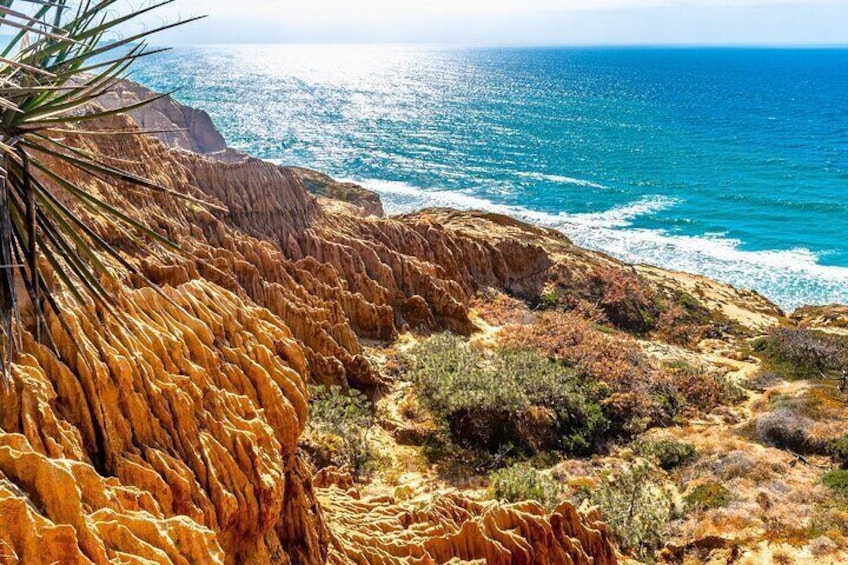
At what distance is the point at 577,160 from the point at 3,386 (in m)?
88.6

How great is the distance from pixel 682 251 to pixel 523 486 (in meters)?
47.4

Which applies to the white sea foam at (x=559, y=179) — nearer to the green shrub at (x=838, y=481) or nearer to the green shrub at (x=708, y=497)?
the green shrub at (x=838, y=481)

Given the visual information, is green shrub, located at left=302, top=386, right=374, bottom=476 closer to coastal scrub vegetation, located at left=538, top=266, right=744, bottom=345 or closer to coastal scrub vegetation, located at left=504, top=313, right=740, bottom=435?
coastal scrub vegetation, located at left=504, top=313, right=740, bottom=435

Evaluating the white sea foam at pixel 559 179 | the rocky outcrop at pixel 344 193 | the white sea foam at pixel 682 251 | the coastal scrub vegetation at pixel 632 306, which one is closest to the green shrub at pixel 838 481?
the coastal scrub vegetation at pixel 632 306

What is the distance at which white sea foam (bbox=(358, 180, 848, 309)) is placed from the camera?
2035 inches

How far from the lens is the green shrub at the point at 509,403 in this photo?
20969 mm

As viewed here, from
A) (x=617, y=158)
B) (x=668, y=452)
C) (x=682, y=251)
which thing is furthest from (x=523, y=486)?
(x=617, y=158)

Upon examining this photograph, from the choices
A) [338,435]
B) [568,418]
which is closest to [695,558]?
[568,418]

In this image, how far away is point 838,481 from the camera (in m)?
17.9

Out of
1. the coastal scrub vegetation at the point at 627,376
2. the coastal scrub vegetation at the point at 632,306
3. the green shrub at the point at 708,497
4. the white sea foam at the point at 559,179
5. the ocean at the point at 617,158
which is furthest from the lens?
the white sea foam at the point at 559,179

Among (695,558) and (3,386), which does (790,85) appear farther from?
(3,386)

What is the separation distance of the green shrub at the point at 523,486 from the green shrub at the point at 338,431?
3.73 meters

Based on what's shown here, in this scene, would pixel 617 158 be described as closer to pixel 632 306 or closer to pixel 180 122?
pixel 632 306

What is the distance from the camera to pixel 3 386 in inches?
267
